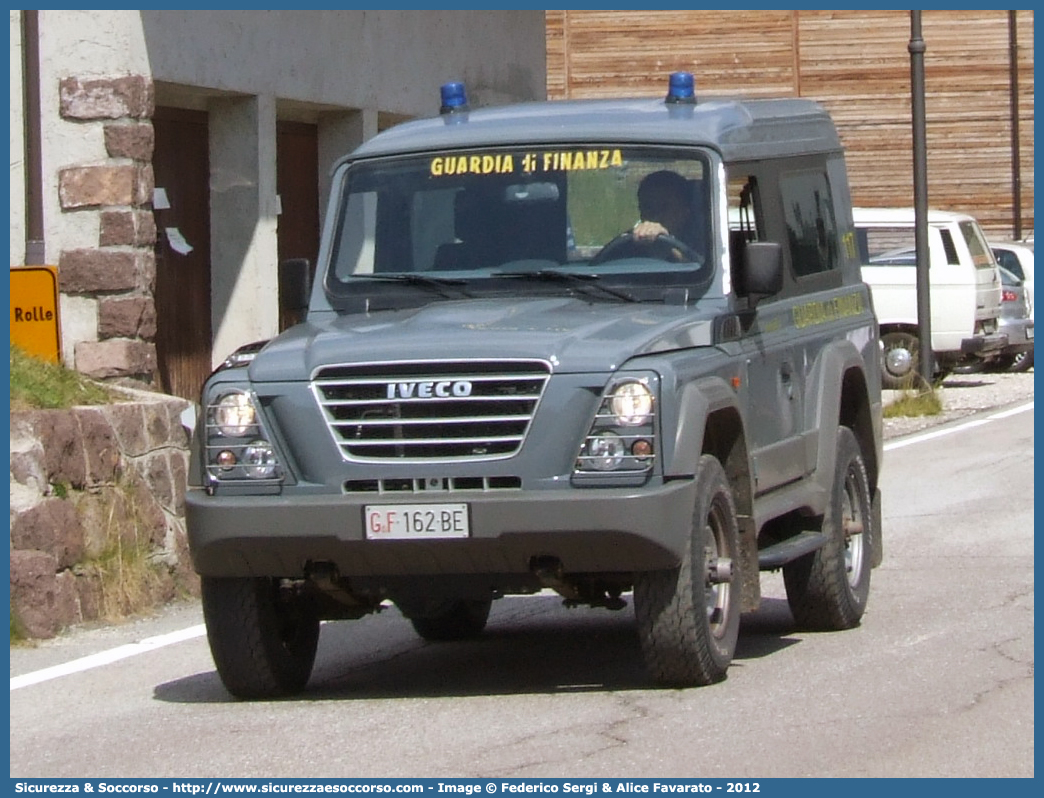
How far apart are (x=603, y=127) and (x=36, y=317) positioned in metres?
4.19

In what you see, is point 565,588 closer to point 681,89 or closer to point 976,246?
point 681,89

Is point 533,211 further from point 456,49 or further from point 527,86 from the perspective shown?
point 527,86

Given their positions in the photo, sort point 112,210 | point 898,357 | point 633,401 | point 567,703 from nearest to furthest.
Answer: point 633,401 < point 567,703 < point 112,210 < point 898,357

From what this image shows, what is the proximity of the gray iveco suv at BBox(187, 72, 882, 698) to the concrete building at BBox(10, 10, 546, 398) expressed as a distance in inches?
208

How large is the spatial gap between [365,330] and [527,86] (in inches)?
618

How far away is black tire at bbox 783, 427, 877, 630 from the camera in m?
9.94

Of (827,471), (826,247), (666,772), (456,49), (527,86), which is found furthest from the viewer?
(527,86)

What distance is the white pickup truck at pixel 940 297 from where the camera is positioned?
90.9ft

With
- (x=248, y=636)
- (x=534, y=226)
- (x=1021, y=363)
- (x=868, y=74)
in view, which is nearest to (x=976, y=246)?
(x=1021, y=363)

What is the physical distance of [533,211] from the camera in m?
9.28

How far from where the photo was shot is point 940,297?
2792 cm

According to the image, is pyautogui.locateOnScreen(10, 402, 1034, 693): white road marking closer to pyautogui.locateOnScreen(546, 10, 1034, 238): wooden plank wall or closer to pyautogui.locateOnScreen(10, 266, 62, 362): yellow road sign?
pyautogui.locateOnScreen(10, 266, 62, 362): yellow road sign

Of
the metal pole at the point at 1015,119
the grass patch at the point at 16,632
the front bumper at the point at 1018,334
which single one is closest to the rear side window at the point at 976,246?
the front bumper at the point at 1018,334
